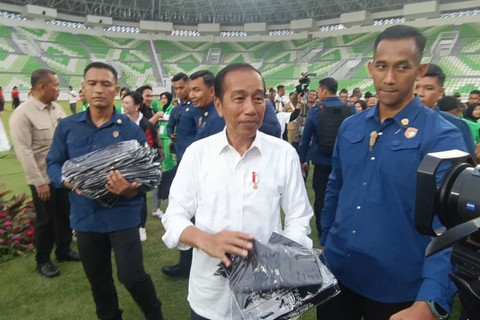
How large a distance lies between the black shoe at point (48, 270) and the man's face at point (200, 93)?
2195 millimetres

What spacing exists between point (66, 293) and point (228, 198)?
8.53ft

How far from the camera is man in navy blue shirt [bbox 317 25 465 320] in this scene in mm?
1379

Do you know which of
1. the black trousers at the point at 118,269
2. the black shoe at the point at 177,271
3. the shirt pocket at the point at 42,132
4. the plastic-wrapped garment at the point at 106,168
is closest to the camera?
the plastic-wrapped garment at the point at 106,168

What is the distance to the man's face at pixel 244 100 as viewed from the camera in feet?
4.61

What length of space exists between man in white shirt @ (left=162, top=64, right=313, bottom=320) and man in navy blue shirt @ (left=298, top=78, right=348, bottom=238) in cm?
284

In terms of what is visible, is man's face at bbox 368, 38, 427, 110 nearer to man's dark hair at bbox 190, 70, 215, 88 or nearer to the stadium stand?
man's dark hair at bbox 190, 70, 215, 88

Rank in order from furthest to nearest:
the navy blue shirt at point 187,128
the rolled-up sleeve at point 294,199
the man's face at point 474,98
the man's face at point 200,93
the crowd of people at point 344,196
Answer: the man's face at point 474,98 < the navy blue shirt at point 187,128 < the man's face at point 200,93 < the rolled-up sleeve at point 294,199 < the crowd of people at point 344,196

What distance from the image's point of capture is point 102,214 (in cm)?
228

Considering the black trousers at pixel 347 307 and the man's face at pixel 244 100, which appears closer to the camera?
the man's face at pixel 244 100

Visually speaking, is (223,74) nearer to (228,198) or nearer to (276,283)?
(228,198)

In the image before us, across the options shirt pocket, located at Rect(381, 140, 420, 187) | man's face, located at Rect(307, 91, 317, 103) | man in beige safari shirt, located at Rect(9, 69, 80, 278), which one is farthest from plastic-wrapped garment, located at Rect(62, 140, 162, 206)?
man's face, located at Rect(307, 91, 317, 103)

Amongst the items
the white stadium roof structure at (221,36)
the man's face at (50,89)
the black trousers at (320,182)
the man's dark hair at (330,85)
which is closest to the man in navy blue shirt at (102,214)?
the man's face at (50,89)

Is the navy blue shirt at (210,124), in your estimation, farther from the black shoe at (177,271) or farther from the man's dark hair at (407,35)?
the man's dark hair at (407,35)

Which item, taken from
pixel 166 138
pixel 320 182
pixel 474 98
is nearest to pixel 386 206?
pixel 320 182
